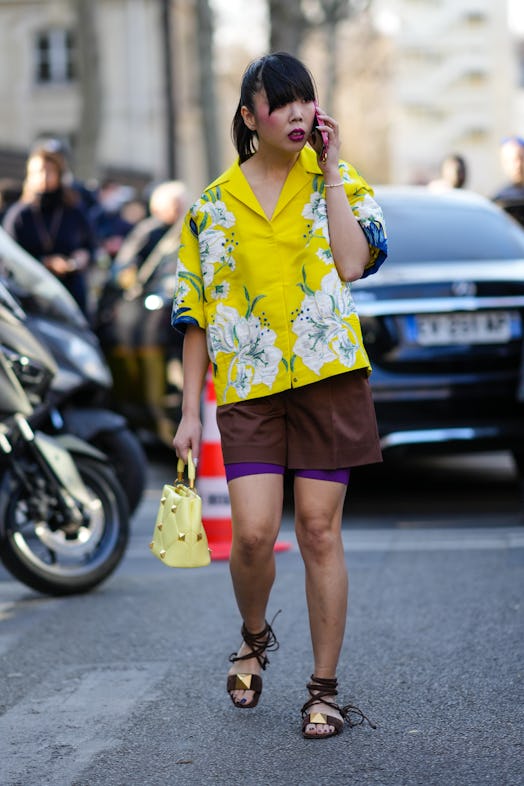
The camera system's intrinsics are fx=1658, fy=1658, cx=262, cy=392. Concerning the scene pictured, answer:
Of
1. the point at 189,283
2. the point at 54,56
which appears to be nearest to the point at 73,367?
the point at 189,283

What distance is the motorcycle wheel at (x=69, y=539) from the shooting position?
20.4 ft

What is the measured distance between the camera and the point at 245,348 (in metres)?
4.36

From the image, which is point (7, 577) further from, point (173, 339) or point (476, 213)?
Result: point (476, 213)

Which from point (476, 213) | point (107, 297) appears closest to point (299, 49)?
point (107, 297)

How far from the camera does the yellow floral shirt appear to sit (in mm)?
4316

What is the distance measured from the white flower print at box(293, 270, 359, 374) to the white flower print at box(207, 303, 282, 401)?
7 cm

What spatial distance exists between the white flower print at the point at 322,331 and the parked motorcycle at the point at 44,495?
2.22m

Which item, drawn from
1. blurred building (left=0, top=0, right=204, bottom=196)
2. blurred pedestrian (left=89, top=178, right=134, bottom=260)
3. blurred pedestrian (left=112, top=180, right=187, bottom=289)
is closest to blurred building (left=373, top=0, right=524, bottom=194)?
blurred building (left=0, top=0, right=204, bottom=196)

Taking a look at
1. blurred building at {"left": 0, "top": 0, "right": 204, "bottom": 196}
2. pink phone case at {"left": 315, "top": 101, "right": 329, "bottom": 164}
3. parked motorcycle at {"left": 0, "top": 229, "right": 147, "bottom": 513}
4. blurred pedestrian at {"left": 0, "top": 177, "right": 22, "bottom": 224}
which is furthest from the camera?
blurred building at {"left": 0, "top": 0, "right": 204, "bottom": 196}

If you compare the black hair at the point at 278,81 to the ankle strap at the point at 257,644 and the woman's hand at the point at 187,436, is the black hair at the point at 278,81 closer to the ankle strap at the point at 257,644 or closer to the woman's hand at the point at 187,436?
the woman's hand at the point at 187,436

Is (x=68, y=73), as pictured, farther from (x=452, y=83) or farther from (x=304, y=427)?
(x=452, y=83)

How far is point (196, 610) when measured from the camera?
6145 millimetres

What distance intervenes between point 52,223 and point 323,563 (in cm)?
693

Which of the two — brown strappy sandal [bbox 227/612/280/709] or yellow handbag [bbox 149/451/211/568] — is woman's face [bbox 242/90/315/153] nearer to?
yellow handbag [bbox 149/451/211/568]
